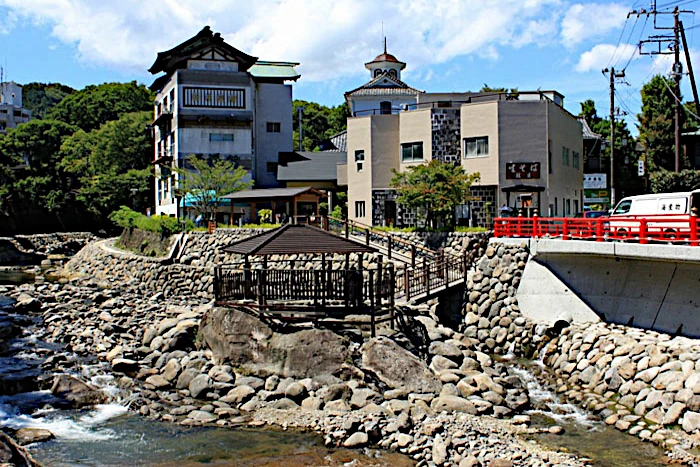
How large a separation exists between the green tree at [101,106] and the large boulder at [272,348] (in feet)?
223

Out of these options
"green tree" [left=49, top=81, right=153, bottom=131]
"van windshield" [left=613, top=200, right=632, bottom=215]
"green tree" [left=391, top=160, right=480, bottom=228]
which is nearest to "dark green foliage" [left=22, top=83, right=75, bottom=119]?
"green tree" [left=49, top=81, right=153, bottom=131]

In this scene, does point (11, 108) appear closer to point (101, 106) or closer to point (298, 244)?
point (101, 106)

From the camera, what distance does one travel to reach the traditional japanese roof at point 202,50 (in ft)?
183

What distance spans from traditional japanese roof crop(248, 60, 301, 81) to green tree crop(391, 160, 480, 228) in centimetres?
2963

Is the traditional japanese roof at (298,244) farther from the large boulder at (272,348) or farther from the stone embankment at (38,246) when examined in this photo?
the stone embankment at (38,246)

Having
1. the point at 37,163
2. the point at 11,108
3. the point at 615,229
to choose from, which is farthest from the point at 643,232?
the point at 11,108

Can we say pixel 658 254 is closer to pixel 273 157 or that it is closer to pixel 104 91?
pixel 273 157

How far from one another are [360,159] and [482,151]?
322 inches

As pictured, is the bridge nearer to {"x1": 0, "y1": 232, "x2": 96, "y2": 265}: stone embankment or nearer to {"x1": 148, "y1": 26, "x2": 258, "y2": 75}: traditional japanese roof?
{"x1": 148, "y1": 26, "x2": 258, "y2": 75}: traditional japanese roof

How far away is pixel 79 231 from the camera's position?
77562 mm

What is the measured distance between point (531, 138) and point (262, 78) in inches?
1221

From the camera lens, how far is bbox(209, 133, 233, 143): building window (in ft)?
182

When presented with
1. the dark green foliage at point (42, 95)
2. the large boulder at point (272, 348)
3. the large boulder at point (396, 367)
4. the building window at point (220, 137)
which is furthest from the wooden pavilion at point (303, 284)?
the dark green foliage at point (42, 95)

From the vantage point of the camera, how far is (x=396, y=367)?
20.0m
